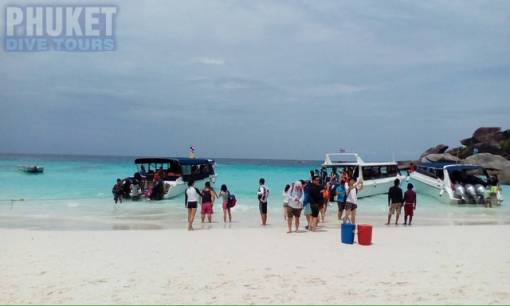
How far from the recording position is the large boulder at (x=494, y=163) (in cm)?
4828

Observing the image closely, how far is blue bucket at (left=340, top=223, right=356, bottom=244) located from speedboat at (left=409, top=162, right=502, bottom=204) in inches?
621

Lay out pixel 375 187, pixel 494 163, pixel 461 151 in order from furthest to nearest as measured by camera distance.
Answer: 1. pixel 461 151
2. pixel 494 163
3. pixel 375 187

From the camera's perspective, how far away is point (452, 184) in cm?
2656

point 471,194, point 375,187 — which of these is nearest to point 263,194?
point 471,194

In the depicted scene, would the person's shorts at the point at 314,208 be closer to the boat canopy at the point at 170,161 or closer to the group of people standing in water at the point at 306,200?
the group of people standing in water at the point at 306,200

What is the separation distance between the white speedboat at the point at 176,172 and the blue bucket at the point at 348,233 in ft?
47.3

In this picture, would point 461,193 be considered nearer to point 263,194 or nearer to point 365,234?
point 263,194

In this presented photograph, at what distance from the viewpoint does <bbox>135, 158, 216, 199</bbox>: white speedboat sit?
25266mm

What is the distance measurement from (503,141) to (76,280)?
58.9 meters

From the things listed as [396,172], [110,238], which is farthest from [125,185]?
[396,172]

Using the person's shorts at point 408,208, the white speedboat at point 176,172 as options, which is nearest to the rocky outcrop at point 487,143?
the white speedboat at point 176,172

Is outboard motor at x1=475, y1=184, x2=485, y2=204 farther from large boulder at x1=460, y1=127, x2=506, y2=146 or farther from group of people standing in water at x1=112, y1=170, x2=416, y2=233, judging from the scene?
large boulder at x1=460, y1=127, x2=506, y2=146

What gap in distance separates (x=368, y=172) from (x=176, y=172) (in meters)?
10.5

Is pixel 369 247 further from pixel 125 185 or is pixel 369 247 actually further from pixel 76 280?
pixel 125 185
